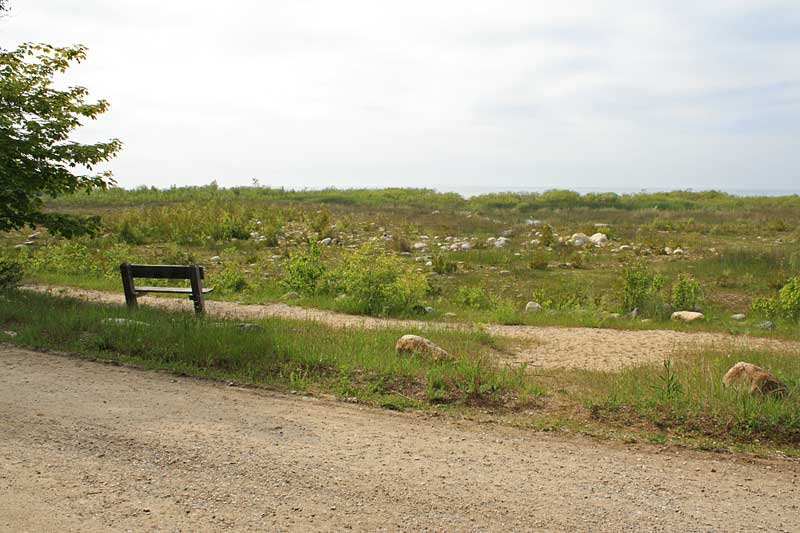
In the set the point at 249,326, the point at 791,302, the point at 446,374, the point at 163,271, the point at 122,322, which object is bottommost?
the point at 791,302

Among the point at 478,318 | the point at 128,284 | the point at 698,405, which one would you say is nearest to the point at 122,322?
the point at 128,284

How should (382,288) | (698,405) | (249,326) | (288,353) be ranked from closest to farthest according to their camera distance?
(698,405), (288,353), (249,326), (382,288)

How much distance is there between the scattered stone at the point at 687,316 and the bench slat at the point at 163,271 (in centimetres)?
839

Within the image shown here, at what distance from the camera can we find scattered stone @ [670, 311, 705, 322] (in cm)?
1176

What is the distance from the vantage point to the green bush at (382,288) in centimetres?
1216

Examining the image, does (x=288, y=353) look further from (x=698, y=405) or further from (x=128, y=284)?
(x=698, y=405)


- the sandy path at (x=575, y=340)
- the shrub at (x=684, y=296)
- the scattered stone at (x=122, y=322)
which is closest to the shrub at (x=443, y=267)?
the sandy path at (x=575, y=340)

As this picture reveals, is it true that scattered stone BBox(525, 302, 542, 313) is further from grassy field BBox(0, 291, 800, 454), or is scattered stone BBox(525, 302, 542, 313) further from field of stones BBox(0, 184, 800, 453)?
grassy field BBox(0, 291, 800, 454)

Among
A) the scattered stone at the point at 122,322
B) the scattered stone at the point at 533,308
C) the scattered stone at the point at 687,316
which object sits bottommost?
the scattered stone at the point at 687,316

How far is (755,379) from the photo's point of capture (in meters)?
6.24

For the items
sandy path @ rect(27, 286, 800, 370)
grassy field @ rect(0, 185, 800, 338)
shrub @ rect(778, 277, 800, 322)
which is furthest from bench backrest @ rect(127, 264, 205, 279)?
shrub @ rect(778, 277, 800, 322)

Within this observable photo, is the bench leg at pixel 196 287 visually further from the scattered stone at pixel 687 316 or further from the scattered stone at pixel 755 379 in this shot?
the scattered stone at pixel 687 316

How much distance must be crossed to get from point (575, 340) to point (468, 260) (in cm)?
964

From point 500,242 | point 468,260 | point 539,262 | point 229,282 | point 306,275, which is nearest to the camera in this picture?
point 306,275
